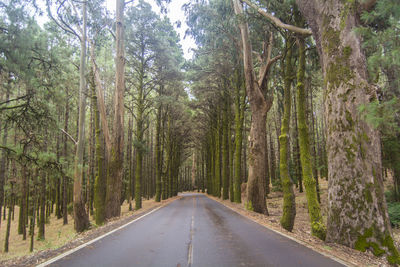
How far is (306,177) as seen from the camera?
7875 millimetres

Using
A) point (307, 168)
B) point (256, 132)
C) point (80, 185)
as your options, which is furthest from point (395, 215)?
point (80, 185)

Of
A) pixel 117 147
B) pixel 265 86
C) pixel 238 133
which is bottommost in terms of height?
pixel 117 147

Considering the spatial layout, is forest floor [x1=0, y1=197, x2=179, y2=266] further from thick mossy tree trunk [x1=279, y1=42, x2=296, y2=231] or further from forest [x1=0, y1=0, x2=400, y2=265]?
thick mossy tree trunk [x1=279, y1=42, x2=296, y2=231]

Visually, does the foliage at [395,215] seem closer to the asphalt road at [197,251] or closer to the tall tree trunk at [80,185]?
the asphalt road at [197,251]

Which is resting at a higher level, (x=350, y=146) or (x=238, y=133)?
(x=238, y=133)

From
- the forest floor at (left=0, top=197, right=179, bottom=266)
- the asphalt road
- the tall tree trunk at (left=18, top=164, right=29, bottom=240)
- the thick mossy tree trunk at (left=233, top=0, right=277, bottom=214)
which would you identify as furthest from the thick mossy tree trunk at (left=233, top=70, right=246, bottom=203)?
the tall tree trunk at (left=18, top=164, right=29, bottom=240)

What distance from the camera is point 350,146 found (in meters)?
5.72

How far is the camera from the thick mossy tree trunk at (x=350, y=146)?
524cm

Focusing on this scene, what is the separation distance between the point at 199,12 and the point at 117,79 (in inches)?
243

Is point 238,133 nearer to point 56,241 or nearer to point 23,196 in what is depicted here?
point 56,241

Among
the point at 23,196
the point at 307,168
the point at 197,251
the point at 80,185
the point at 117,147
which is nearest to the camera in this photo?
the point at 197,251

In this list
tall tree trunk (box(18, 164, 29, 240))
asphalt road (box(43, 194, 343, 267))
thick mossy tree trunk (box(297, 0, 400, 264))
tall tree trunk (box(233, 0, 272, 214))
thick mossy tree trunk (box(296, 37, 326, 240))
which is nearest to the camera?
asphalt road (box(43, 194, 343, 267))

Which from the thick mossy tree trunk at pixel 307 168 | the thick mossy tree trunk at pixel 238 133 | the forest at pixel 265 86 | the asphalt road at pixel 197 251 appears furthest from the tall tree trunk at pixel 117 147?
the thick mossy tree trunk at pixel 307 168

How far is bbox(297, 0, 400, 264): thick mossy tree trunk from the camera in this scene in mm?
5242
